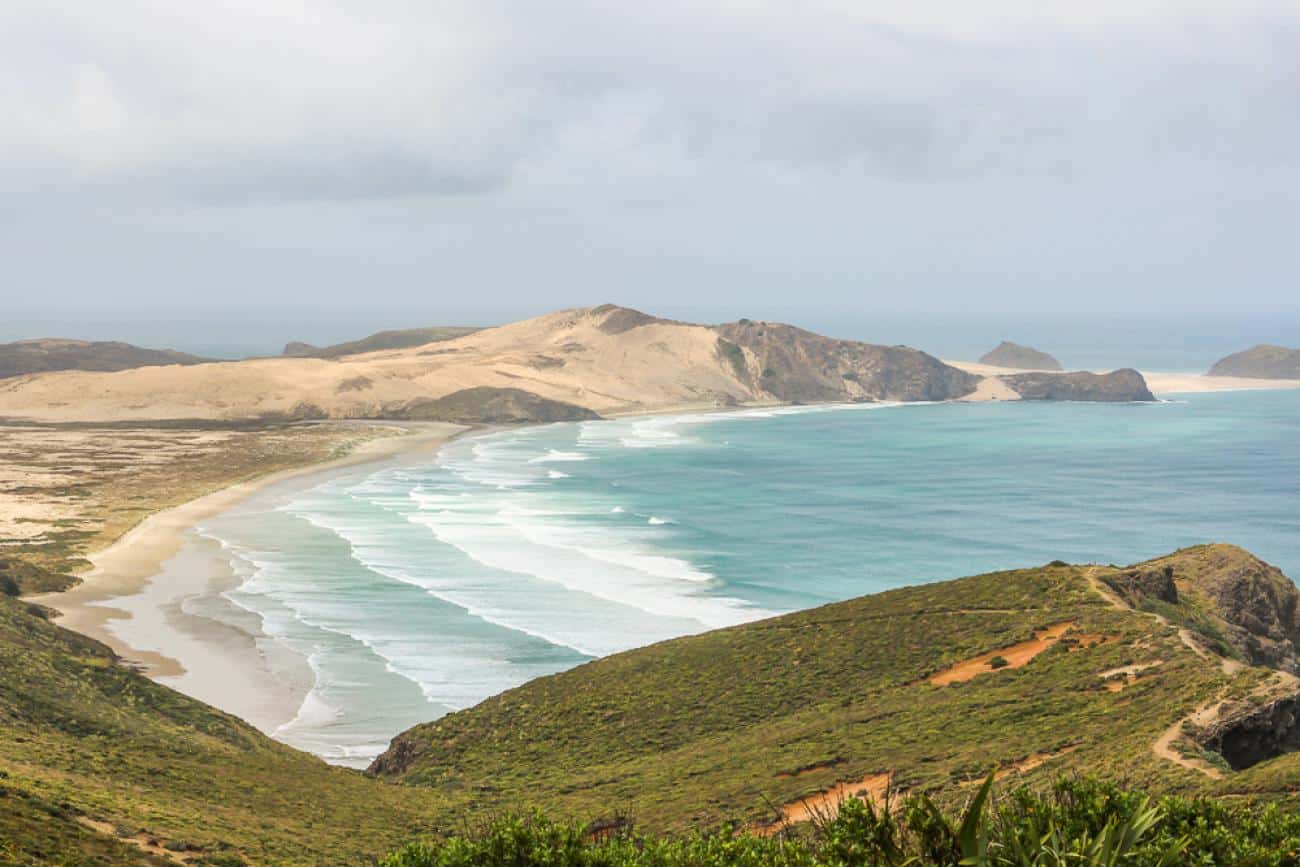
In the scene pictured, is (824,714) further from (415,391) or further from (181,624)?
(415,391)

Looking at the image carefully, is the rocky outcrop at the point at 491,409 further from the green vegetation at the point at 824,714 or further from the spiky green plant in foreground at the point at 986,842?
the spiky green plant in foreground at the point at 986,842

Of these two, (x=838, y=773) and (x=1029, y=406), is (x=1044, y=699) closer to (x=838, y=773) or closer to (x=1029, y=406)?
(x=838, y=773)

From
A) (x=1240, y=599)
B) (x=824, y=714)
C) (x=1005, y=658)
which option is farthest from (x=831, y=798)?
(x=1240, y=599)

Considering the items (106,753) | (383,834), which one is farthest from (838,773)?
(106,753)

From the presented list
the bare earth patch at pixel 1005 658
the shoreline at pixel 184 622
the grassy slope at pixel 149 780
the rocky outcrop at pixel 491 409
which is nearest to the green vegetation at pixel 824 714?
the bare earth patch at pixel 1005 658

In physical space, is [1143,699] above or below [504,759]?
above

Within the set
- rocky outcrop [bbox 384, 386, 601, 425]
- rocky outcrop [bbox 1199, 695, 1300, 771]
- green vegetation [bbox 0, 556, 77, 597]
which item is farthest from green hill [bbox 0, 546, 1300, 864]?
rocky outcrop [bbox 384, 386, 601, 425]

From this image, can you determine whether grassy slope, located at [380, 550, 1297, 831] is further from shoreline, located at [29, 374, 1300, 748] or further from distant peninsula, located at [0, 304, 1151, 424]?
distant peninsula, located at [0, 304, 1151, 424]
